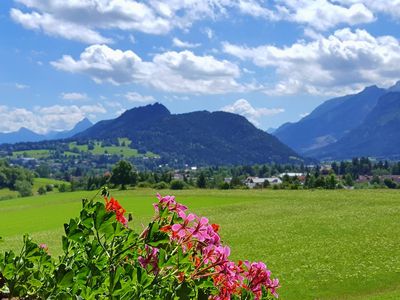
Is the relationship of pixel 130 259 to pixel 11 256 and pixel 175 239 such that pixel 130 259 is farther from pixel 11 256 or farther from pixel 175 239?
pixel 11 256

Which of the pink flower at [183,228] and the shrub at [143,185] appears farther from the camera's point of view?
the shrub at [143,185]

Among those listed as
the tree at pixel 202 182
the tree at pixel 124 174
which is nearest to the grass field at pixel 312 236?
the tree at pixel 124 174

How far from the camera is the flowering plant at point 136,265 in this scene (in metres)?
1.72

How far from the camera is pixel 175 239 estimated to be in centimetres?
207

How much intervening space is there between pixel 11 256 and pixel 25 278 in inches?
Answer: 4.6

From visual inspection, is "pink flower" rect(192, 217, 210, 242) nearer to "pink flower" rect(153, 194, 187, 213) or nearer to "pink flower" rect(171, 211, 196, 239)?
"pink flower" rect(171, 211, 196, 239)

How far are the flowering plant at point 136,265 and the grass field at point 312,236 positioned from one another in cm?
578

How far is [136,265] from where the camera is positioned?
185 centimetres

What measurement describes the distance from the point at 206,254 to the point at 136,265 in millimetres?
367

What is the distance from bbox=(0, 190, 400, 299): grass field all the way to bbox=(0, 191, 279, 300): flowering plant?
19.0 feet

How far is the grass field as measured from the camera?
18.8m

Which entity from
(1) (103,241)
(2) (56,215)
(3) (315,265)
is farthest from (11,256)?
(2) (56,215)

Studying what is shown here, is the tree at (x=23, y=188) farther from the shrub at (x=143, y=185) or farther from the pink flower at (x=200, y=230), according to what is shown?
the pink flower at (x=200, y=230)

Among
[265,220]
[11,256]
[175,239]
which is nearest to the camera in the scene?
[175,239]
